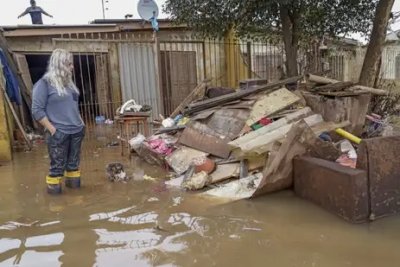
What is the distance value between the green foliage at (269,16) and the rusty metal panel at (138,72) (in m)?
2.61

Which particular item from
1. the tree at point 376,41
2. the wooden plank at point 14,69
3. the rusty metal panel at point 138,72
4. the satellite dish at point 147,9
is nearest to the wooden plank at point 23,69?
the wooden plank at point 14,69

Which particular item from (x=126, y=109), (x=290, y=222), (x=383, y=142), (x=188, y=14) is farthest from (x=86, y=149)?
(x=383, y=142)

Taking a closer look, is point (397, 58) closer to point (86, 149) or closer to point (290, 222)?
point (86, 149)

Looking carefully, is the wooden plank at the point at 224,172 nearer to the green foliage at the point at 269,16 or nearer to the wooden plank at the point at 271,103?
the wooden plank at the point at 271,103

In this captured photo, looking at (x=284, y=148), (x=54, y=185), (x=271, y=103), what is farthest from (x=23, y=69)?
(x=284, y=148)

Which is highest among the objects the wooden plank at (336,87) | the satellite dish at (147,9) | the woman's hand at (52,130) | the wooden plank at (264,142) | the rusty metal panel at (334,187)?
the satellite dish at (147,9)

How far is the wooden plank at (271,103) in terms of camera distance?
→ 6.10 meters

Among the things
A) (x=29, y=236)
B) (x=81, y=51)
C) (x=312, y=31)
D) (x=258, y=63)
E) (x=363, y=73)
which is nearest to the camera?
(x=29, y=236)

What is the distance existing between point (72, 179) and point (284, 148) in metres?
2.80

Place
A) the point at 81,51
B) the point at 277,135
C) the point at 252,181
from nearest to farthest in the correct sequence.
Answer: the point at 252,181
the point at 277,135
the point at 81,51

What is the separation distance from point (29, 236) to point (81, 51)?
8.57 metres

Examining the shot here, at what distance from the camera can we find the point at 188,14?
347 inches

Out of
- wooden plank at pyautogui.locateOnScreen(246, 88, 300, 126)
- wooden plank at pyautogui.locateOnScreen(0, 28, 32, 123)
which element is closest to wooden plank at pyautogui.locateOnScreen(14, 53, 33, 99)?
wooden plank at pyautogui.locateOnScreen(0, 28, 32, 123)

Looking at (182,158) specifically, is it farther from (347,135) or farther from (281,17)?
(281,17)
